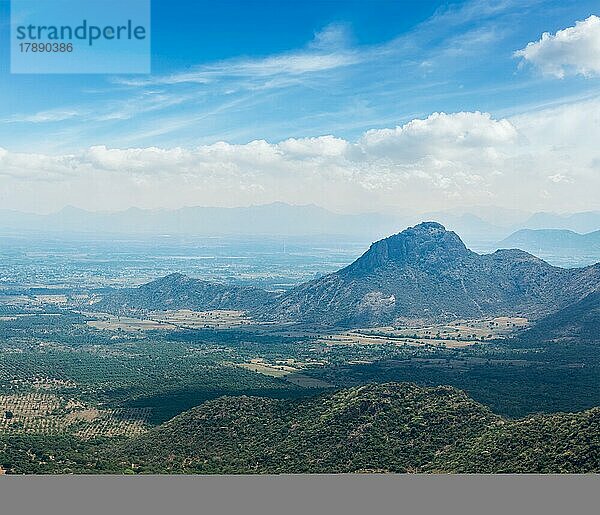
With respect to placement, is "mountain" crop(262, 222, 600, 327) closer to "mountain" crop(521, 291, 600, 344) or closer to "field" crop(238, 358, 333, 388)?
"mountain" crop(521, 291, 600, 344)

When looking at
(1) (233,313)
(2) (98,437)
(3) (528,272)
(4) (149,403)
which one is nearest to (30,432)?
(2) (98,437)

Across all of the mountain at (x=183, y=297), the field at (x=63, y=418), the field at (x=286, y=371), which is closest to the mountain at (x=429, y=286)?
the mountain at (x=183, y=297)

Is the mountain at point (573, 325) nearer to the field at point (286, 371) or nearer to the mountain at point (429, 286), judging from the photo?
the mountain at point (429, 286)

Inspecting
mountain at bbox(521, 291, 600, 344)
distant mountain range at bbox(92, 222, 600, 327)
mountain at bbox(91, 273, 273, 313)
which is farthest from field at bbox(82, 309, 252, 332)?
mountain at bbox(521, 291, 600, 344)

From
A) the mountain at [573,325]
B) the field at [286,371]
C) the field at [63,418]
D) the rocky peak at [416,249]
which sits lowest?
the field at [286,371]

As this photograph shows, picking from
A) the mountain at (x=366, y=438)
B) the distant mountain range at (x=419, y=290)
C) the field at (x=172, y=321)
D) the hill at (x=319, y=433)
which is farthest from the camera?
the distant mountain range at (x=419, y=290)
